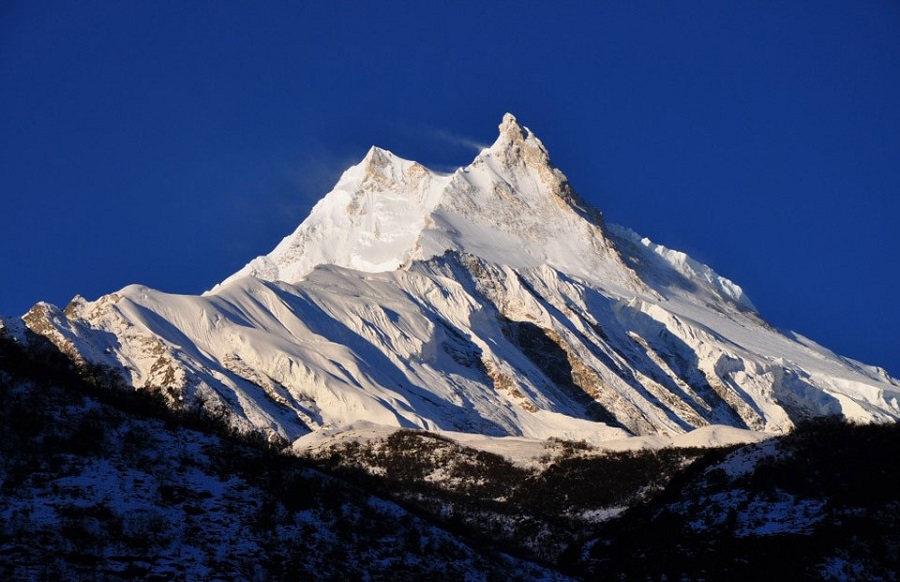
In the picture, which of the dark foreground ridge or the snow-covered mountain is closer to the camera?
the dark foreground ridge

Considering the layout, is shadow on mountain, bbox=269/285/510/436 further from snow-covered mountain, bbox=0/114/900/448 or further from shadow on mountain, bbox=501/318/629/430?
shadow on mountain, bbox=501/318/629/430

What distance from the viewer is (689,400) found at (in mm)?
185500

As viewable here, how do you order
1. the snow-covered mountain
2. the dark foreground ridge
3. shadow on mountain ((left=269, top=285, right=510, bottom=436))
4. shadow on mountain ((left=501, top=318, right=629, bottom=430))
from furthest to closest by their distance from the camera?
1. shadow on mountain ((left=501, top=318, right=629, bottom=430))
2. shadow on mountain ((left=269, top=285, right=510, bottom=436))
3. the snow-covered mountain
4. the dark foreground ridge

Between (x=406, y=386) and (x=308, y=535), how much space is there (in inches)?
4742

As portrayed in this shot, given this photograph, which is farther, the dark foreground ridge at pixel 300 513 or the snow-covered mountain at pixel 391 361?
the snow-covered mountain at pixel 391 361

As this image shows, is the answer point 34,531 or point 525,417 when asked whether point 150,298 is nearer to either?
point 525,417

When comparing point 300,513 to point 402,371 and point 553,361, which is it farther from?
point 553,361

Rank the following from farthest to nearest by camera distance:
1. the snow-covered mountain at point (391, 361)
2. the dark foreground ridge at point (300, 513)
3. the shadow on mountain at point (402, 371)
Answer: the shadow on mountain at point (402, 371) → the snow-covered mountain at point (391, 361) → the dark foreground ridge at point (300, 513)

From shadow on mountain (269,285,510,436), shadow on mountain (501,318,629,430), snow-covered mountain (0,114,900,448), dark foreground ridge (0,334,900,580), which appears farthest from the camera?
shadow on mountain (501,318,629,430)

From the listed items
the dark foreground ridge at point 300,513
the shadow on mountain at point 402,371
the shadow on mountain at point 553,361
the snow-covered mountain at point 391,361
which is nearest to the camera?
the dark foreground ridge at point 300,513

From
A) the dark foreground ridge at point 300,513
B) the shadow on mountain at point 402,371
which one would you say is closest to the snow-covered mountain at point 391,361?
the shadow on mountain at point 402,371

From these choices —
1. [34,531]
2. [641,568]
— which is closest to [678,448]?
[641,568]

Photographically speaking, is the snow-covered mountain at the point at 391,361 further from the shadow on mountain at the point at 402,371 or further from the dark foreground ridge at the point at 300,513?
the dark foreground ridge at the point at 300,513

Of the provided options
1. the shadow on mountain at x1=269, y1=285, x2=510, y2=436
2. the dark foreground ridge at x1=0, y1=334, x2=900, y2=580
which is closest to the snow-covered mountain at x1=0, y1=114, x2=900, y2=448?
the shadow on mountain at x1=269, y1=285, x2=510, y2=436
